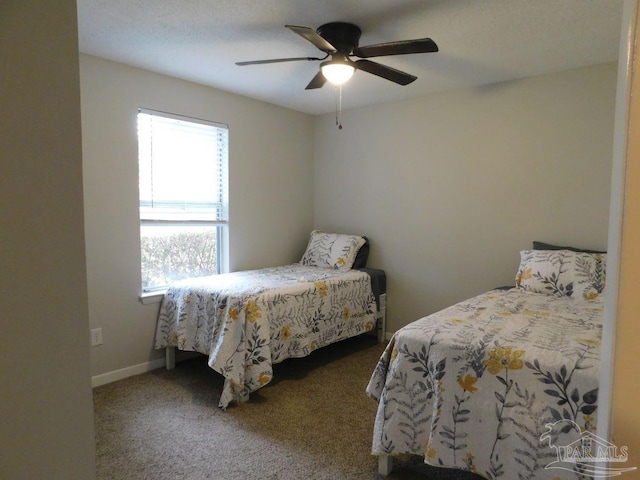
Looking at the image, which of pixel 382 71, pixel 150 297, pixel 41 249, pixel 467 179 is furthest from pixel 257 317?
pixel 467 179

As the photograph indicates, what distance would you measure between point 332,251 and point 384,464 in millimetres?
2205

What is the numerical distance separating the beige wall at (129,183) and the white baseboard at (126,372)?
0.12ft

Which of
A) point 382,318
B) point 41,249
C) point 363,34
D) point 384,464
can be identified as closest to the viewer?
point 41,249

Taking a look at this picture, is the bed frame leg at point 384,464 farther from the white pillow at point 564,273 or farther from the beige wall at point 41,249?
the white pillow at point 564,273

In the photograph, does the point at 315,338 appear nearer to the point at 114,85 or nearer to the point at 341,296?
the point at 341,296

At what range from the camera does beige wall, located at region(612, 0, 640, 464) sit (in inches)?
19.7

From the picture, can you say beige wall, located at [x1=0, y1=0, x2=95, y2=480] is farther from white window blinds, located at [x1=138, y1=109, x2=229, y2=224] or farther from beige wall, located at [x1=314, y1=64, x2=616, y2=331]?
beige wall, located at [x1=314, y1=64, x2=616, y2=331]

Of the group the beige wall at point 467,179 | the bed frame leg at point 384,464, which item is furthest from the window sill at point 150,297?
the bed frame leg at point 384,464

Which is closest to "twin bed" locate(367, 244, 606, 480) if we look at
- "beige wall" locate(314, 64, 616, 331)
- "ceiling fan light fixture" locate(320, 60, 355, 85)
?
"beige wall" locate(314, 64, 616, 331)

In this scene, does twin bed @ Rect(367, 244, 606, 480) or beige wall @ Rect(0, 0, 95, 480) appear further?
twin bed @ Rect(367, 244, 606, 480)

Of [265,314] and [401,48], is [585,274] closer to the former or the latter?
[401,48]

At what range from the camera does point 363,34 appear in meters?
2.27

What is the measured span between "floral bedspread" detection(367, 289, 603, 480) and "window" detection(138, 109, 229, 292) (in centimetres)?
Answer: 204

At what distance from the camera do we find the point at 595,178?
272cm
